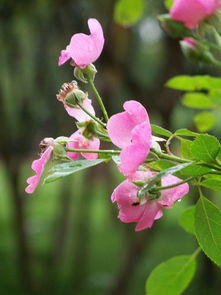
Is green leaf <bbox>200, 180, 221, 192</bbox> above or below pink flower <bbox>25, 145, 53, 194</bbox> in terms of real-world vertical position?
A: below

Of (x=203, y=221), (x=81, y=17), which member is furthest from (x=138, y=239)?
(x=203, y=221)

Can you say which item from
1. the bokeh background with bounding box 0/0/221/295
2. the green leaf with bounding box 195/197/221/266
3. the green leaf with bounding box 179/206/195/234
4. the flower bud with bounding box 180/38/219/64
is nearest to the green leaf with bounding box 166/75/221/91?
the flower bud with bounding box 180/38/219/64

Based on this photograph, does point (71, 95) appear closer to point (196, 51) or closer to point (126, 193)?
point (126, 193)

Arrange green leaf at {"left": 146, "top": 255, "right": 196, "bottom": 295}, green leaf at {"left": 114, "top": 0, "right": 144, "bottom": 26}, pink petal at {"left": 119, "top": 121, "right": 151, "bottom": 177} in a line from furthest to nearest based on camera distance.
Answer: green leaf at {"left": 114, "top": 0, "right": 144, "bottom": 26}, green leaf at {"left": 146, "top": 255, "right": 196, "bottom": 295}, pink petal at {"left": 119, "top": 121, "right": 151, "bottom": 177}

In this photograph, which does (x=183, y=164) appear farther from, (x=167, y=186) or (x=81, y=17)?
(x=81, y=17)

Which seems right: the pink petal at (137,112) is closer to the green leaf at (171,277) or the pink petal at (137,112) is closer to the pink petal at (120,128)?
the pink petal at (120,128)

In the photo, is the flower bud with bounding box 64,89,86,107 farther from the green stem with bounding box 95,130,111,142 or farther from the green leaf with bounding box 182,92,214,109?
the green leaf with bounding box 182,92,214,109
